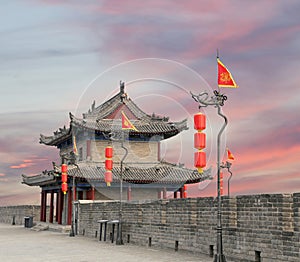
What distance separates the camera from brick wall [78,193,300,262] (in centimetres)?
1382

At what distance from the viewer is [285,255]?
13.7 meters

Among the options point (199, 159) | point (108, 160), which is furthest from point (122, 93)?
point (199, 159)

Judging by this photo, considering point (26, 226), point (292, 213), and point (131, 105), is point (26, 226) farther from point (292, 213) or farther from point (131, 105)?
point (292, 213)

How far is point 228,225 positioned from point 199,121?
360 cm

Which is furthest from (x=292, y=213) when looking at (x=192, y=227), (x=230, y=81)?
(x=192, y=227)

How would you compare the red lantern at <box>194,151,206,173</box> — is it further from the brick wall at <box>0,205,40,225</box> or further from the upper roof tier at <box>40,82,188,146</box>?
the brick wall at <box>0,205,40,225</box>

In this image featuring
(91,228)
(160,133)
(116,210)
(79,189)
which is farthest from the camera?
(160,133)

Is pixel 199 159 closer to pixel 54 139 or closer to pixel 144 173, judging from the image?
pixel 144 173

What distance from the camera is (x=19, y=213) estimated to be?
5306cm

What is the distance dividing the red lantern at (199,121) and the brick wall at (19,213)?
3670cm

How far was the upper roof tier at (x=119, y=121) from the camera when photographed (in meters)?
39.8

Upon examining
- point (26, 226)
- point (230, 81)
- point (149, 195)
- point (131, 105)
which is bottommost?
point (26, 226)

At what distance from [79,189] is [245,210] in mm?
23835

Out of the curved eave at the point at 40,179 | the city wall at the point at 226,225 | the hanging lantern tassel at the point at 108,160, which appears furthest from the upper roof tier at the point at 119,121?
the city wall at the point at 226,225
